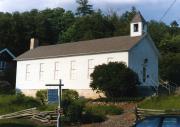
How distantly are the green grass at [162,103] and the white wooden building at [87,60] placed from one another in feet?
31.1

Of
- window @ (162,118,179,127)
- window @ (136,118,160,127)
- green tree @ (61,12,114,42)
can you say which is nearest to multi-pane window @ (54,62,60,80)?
green tree @ (61,12,114,42)

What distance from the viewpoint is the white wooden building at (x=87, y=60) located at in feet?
174

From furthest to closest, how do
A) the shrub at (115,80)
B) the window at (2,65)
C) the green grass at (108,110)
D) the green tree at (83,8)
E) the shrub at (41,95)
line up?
the green tree at (83,8)
the window at (2,65)
the shrub at (41,95)
the shrub at (115,80)
the green grass at (108,110)

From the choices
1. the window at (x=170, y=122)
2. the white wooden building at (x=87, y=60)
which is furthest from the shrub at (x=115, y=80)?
the window at (x=170, y=122)

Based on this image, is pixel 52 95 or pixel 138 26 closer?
pixel 52 95

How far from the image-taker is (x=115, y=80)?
47594 mm

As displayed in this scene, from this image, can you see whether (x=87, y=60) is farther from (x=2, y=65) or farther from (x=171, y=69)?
(x=2, y=65)

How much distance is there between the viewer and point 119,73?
47875 mm

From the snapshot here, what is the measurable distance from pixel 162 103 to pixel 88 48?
701 inches

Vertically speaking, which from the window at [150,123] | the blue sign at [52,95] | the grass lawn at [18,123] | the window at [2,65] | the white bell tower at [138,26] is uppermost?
the white bell tower at [138,26]

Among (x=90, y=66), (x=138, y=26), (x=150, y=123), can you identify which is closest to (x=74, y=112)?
(x=150, y=123)

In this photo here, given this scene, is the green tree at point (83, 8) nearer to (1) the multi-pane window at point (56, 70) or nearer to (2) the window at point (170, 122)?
(1) the multi-pane window at point (56, 70)

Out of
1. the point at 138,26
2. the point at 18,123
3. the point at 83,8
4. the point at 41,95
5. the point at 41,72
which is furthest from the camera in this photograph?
the point at 83,8

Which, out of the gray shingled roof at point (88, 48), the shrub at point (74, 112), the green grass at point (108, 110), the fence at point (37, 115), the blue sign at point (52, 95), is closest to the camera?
the blue sign at point (52, 95)
